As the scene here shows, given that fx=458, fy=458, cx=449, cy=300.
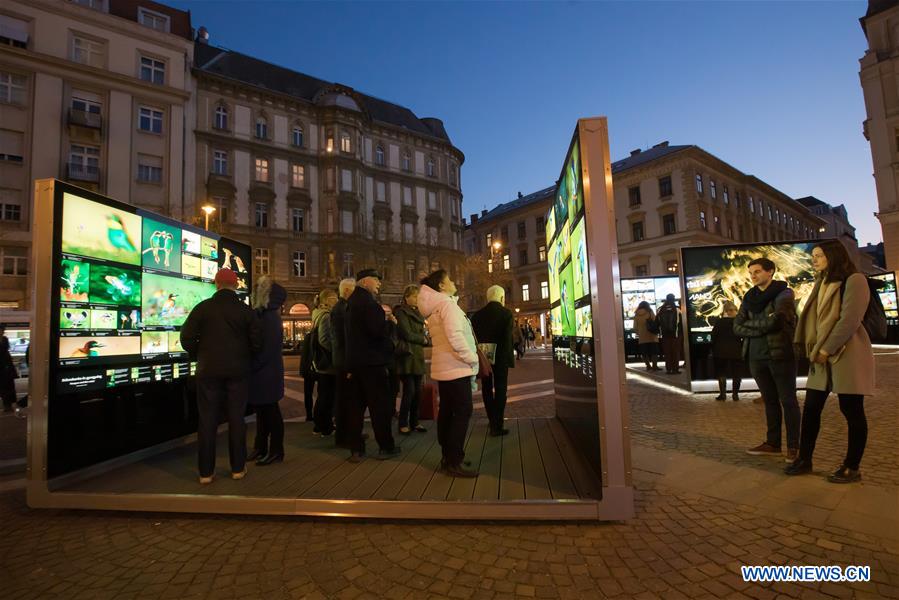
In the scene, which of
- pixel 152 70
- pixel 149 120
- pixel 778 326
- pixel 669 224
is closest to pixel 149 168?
pixel 149 120

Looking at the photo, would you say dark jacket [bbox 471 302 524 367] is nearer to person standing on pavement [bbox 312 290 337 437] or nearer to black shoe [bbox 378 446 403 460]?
black shoe [bbox 378 446 403 460]

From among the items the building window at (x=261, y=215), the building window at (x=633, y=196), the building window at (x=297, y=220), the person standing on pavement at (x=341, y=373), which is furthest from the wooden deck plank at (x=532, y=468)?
the building window at (x=633, y=196)

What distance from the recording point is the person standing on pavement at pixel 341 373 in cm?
491

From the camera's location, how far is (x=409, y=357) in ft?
20.2

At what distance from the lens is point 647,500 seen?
3.71 m

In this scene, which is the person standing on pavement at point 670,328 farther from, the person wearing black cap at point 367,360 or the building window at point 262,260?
the building window at point 262,260

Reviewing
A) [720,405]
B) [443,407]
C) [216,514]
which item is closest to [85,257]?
[216,514]

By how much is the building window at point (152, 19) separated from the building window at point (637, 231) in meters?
43.2

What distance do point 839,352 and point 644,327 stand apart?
9096mm

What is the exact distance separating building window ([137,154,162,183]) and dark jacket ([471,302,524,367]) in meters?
33.2

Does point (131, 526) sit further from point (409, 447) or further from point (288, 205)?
point (288, 205)

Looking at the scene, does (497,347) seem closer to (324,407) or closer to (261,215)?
(324,407)

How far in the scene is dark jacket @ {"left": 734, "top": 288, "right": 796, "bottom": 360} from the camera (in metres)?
4.61

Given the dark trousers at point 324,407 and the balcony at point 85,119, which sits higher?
the balcony at point 85,119
